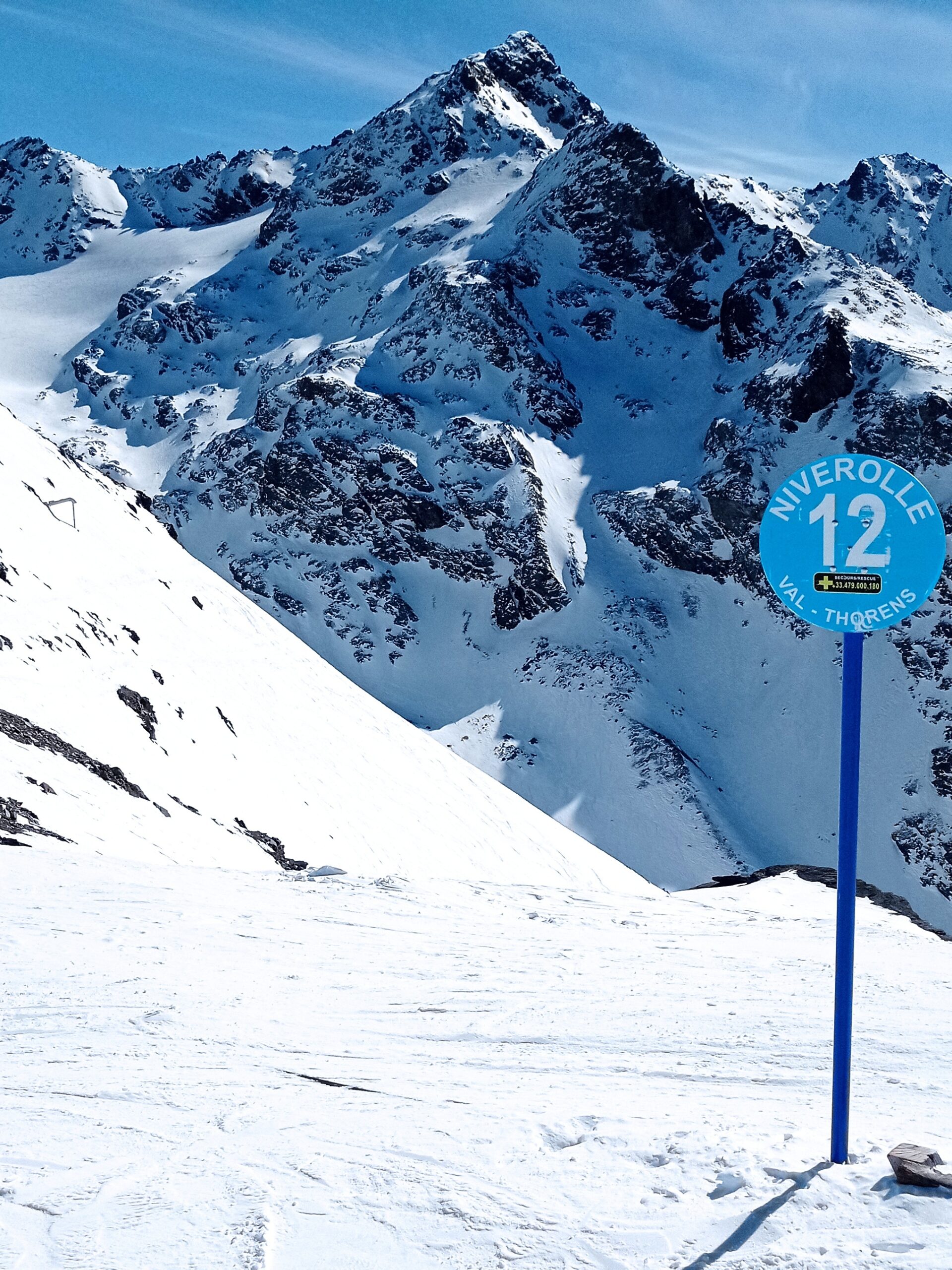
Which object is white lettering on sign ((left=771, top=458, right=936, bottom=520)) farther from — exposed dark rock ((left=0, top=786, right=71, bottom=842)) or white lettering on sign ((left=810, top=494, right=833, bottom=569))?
exposed dark rock ((left=0, top=786, right=71, bottom=842))

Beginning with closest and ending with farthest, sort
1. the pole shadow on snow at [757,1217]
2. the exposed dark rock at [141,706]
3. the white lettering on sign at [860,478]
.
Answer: the pole shadow on snow at [757,1217]
the white lettering on sign at [860,478]
the exposed dark rock at [141,706]

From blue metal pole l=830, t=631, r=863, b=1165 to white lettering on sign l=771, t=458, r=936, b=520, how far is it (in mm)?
526

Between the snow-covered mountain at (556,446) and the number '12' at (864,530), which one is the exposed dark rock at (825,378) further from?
the number '12' at (864,530)

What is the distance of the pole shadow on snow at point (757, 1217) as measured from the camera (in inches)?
145

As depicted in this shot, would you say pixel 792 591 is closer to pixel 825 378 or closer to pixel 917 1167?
pixel 917 1167

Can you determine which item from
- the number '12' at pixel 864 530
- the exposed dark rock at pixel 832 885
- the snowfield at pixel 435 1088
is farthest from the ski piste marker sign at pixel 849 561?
the exposed dark rock at pixel 832 885

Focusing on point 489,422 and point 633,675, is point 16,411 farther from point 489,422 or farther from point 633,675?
point 633,675

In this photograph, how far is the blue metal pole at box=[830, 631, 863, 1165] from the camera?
4477 mm

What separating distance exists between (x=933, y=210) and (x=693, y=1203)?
194838 mm

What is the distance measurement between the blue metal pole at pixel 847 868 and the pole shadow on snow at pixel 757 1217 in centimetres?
25

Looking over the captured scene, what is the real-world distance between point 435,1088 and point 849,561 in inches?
145

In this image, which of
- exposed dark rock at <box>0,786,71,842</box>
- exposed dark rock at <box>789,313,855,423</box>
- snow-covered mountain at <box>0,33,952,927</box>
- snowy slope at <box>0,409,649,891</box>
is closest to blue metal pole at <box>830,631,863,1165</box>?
snowy slope at <box>0,409,649,891</box>

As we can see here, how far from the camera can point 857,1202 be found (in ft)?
13.1

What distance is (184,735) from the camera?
24.2 metres
